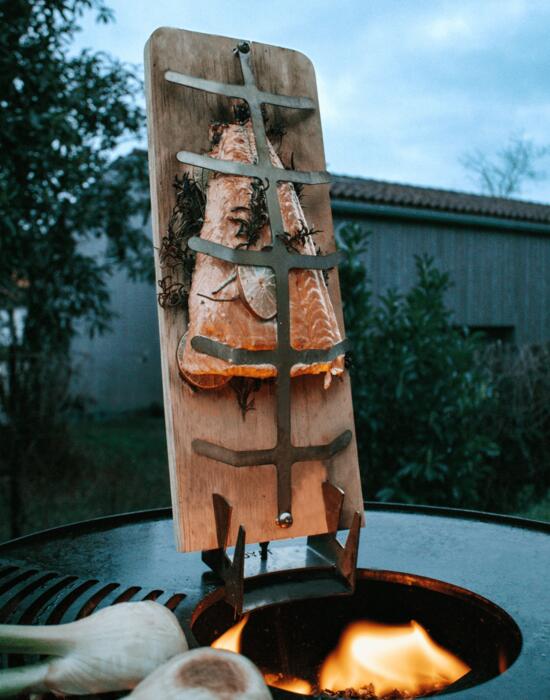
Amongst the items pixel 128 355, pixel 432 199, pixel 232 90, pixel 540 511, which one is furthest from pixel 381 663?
pixel 128 355

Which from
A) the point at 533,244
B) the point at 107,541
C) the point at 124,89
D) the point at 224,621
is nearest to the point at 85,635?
the point at 224,621

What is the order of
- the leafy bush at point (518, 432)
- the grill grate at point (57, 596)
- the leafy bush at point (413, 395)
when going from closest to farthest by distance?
the grill grate at point (57, 596) → the leafy bush at point (413, 395) → the leafy bush at point (518, 432)

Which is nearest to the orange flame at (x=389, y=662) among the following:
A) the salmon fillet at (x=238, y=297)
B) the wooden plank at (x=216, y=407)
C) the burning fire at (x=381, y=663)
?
the burning fire at (x=381, y=663)

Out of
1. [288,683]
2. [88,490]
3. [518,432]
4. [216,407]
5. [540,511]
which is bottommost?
[540,511]

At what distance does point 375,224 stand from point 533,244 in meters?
4.16

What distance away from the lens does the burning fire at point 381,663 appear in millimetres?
1825

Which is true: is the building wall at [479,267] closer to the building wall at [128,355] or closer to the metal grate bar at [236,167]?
the building wall at [128,355]

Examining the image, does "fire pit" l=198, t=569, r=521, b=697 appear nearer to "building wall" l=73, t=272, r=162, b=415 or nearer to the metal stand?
the metal stand

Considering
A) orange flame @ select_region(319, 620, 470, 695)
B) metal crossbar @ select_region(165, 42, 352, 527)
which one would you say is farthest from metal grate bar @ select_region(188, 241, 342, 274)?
orange flame @ select_region(319, 620, 470, 695)

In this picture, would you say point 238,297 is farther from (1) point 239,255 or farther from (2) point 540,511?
(2) point 540,511

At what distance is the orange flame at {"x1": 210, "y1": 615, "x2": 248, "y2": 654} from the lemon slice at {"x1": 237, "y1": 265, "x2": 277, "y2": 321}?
0.84 metres

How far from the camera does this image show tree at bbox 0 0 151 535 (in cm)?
497

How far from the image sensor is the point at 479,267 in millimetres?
13000

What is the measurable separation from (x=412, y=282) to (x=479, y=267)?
186cm
